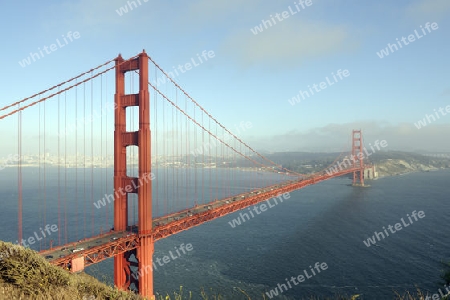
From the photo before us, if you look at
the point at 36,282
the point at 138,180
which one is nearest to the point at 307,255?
the point at 138,180

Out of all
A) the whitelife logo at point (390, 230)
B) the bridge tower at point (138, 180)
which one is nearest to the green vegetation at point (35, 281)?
the bridge tower at point (138, 180)

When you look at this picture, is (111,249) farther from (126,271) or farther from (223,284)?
(223,284)

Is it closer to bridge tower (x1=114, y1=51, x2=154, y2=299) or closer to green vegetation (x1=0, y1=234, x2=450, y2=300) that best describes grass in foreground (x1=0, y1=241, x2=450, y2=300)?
green vegetation (x1=0, y1=234, x2=450, y2=300)

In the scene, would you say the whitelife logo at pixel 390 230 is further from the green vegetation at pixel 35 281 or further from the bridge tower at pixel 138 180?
the green vegetation at pixel 35 281

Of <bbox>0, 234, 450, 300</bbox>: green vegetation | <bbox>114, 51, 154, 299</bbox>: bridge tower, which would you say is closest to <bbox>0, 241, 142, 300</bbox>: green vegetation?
<bbox>0, 234, 450, 300</bbox>: green vegetation

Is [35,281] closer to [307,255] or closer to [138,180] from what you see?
[138,180]
